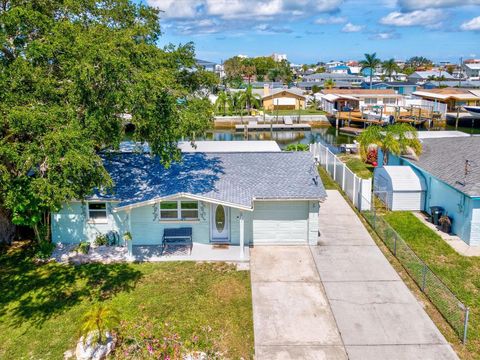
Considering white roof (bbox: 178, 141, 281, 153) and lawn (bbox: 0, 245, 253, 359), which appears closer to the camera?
lawn (bbox: 0, 245, 253, 359)

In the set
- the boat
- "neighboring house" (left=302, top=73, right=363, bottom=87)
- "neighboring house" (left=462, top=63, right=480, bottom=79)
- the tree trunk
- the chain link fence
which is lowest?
the chain link fence

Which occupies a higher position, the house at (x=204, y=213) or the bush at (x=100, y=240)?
the house at (x=204, y=213)

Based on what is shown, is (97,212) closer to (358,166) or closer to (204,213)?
(204,213)

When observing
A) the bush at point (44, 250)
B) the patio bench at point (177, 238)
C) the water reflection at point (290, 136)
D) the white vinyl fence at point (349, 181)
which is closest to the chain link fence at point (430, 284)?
the white vinyl fence at point (349, 181)

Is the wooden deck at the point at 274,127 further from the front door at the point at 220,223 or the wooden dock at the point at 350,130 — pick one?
the front door at the point at 220,223

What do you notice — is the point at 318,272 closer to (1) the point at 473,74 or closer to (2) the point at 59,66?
(2) the point at 59,66

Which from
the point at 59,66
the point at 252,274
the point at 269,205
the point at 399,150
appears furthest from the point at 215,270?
the point at 399,150

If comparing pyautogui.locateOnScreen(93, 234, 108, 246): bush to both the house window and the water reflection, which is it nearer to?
the water reflection

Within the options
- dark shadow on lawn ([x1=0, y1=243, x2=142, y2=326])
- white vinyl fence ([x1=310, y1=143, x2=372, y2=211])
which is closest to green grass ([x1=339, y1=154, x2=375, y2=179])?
white vinyl fence ([x1=310, y1=143, x2=372, y2=211])
